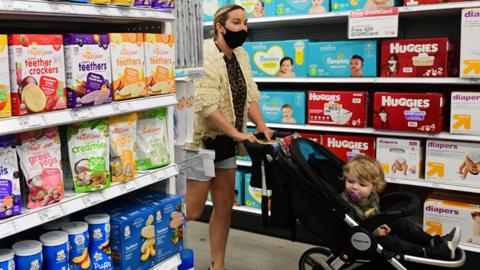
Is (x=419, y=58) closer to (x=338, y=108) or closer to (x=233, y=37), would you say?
(x=338, y=108)

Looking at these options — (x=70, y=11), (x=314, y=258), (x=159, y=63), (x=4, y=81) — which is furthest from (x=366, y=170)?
(x=4, y=81)

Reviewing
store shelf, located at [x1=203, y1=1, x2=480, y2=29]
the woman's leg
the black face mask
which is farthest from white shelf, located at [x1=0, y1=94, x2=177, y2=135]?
store shelf, located at [x1=203, y1=1, x2=480, y2=29]

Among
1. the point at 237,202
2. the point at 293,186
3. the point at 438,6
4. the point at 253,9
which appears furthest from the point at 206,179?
the point at 438,6

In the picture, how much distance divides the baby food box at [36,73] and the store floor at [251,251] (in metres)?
2.09

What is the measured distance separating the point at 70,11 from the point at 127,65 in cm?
31

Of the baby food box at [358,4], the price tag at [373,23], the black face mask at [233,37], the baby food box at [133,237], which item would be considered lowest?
the baby food box at [133,237]

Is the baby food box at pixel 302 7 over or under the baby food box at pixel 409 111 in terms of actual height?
over

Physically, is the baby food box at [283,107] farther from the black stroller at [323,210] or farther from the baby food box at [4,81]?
the baby food box at [4,81]

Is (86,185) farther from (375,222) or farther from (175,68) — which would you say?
(375,222)

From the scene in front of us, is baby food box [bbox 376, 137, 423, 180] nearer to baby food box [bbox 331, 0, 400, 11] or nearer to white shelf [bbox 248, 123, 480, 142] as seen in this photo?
white shelf [bbox 248, 123, 480, 142]

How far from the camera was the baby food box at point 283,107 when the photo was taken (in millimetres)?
3506

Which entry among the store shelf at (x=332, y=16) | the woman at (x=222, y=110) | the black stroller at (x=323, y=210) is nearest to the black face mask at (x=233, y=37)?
the woman at (x=222, y=110)

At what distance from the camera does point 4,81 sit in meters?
1.34

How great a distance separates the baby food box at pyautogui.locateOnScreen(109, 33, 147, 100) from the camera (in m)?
1.69
